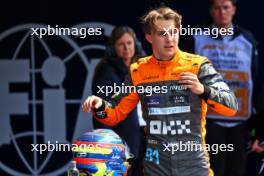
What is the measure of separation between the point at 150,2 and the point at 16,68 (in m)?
1.34

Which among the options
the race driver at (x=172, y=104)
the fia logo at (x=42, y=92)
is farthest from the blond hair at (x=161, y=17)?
the fia logo at (x=42, y=92)

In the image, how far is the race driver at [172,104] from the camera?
3123 millimetres

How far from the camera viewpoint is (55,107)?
5684mm

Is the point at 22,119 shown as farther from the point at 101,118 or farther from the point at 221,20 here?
the point at 101,118

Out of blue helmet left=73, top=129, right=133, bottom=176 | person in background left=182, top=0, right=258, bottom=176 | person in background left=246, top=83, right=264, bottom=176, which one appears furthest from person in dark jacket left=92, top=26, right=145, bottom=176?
blue helmet left=73, top=129, right=133, bottom=176

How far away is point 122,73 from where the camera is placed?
4.54 meters

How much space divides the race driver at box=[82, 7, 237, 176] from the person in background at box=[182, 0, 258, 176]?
157 cm

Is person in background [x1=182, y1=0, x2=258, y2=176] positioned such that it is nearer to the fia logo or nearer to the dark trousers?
the dark trousers

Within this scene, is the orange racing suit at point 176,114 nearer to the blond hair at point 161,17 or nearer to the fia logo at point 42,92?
the blond hair at point 161,17

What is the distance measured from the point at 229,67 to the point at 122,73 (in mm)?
893

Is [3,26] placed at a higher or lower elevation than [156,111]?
higher

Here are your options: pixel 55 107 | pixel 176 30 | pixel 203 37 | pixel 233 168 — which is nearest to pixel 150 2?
pixel 203 37

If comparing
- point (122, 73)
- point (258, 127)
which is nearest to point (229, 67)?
point (258, 127)

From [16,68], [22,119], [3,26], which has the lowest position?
[22,119]
